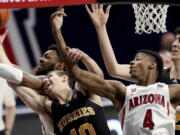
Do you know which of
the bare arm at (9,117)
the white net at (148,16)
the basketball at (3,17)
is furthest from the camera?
the bare arm at (9,117)

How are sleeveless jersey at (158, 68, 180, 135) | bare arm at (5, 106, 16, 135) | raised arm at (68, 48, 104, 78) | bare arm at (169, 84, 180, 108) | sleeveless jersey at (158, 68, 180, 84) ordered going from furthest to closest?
bare arm at (5, 106, 16, 135) → sleeveless jersey at (158, 68, 180, 84) → sleeveless jersey at (158, 68, 180, 135) → bare arm at (169, 84, 180, 108) → raised arm at (68, 48, 104, 78)

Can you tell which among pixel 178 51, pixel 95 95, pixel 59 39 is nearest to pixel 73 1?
pixel 59 39

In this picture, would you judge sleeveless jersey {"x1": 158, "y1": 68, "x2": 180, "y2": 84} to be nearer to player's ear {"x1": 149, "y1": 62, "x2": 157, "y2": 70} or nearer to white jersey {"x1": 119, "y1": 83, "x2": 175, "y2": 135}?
player's ear {"x1": 149, "y1": 62, "x2": 157, "y2": 70}

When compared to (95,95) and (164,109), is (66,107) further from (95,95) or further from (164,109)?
(164,109)

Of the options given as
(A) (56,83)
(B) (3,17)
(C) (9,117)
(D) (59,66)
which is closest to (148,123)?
(A) (56,83)

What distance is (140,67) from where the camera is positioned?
19.7 feet

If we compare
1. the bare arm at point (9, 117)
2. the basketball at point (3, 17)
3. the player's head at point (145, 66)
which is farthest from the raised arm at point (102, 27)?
the bare arm at point (9, 117)

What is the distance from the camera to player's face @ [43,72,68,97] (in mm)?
6109

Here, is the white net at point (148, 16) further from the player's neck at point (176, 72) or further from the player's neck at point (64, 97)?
the player's neck at point (64, 97)

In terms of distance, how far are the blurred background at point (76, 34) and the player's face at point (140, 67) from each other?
3715mm

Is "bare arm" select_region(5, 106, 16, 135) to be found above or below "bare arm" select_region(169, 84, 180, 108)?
below

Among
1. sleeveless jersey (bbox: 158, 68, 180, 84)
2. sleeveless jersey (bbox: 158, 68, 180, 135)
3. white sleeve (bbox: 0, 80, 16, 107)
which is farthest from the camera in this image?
white sleeve (bbox: 0, 80, 16, 107)

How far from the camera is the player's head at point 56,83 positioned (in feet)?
20.1

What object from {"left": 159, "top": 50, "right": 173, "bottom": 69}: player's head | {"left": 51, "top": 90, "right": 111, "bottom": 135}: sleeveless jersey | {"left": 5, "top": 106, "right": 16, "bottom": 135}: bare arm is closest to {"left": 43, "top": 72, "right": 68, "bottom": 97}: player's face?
{"left": 51, "top": 90, "right": 111, "bottom": 135}: sleeveless jersey
